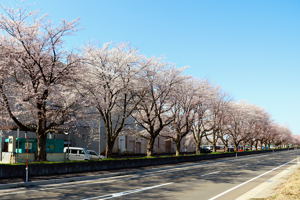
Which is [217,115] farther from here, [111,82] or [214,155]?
[111,82]

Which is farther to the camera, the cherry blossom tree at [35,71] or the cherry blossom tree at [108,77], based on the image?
the cherry blossom tree at [108,77]

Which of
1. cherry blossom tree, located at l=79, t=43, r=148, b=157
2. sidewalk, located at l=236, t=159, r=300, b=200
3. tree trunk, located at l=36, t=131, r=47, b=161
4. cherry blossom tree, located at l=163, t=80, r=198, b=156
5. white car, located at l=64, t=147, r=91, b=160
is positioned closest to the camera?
sidewalk, located at l=236, t=159, r=300, b=200

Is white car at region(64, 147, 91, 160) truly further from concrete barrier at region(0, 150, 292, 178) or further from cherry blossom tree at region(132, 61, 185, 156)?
concrete barrier at region(0, 150, 292, 178)

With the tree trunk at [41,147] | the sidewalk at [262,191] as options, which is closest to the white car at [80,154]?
the tree trunk at [41,147]

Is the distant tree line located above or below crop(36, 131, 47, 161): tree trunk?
above

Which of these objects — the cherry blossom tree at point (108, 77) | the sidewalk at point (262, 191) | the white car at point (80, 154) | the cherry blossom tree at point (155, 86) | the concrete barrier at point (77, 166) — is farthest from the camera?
the white car at point (80, 154)

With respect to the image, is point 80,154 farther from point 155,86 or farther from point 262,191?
point 262,191

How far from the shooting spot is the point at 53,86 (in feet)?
60.6

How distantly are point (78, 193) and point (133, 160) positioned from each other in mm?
13600

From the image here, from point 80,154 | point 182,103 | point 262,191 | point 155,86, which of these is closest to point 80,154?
point 80,154

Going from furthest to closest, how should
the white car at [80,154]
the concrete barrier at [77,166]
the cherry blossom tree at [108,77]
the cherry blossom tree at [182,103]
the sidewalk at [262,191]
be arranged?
the cherry blossom tree at [182,103]
the white car at [80,154]
the cherry blossom tree at [108,77]
the concrete barrier at [77,166]
the sidewalk at [262,191]

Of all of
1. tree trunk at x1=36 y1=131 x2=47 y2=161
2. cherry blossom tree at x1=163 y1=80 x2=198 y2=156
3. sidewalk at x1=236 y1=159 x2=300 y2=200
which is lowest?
sidewalk at x1=236 y1=159 x2=300 y2=200

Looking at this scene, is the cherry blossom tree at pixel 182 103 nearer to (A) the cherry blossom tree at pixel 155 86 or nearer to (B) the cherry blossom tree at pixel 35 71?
(A) the cherry blossom tree at pixel 155 86

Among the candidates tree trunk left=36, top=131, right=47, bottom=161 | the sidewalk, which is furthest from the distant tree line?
the sidewalk
